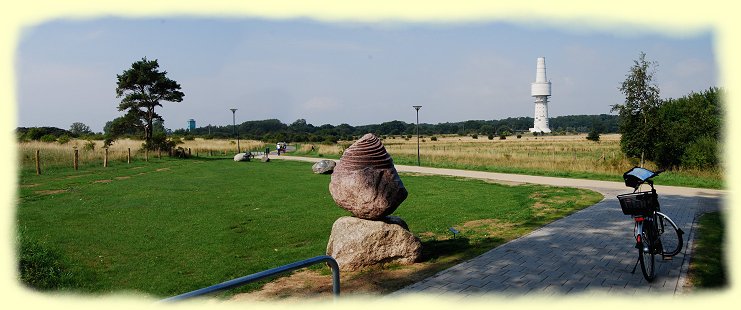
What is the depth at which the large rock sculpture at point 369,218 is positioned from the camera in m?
7.36

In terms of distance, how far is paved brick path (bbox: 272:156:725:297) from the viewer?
6.15 m

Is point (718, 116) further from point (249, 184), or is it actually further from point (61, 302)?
point (61, 302)

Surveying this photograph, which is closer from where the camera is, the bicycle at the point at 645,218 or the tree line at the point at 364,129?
the bicycle at the point at 645,218

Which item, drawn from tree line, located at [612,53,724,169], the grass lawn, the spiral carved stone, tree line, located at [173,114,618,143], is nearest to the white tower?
tree line, located at [173,114,618,143]

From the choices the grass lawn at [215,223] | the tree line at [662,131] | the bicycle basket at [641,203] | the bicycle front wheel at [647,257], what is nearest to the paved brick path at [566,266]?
the bicycle front wheel at [647,257]

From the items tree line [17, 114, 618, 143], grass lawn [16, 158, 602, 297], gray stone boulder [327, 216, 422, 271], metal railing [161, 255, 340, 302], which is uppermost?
tree line [17, 114, 618, 143]

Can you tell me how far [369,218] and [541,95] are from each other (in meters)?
118

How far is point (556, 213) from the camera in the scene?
39.9 ft

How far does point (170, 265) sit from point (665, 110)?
93.2 feet

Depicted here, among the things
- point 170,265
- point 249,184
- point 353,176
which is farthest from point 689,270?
point 249,184

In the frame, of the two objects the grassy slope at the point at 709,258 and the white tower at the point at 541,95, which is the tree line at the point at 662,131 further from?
the white tower at the point at 541,95

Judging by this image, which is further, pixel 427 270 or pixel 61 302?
pixel 427 270

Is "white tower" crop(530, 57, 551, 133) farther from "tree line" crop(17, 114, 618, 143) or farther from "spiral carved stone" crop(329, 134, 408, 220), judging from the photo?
"spiral carved stone" crop(329, 134, 408, 220)

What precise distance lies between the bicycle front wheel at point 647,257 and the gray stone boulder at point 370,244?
3045mm
